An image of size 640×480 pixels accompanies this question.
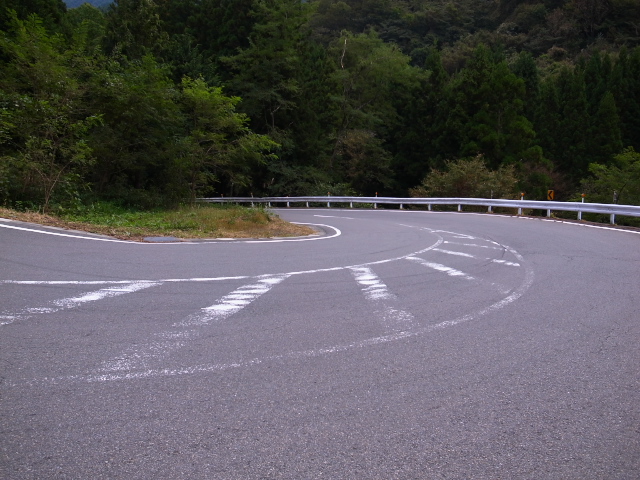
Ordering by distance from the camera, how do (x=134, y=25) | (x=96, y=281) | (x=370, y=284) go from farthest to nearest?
(x=134, y=25) < (x=370, y=284) < (x=96, y=281)

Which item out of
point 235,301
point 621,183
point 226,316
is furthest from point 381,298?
point 621,183

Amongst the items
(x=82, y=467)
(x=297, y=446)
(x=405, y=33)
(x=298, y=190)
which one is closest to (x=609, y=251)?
(x=297, y=446)

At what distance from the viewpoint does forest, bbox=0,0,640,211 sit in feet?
78.7

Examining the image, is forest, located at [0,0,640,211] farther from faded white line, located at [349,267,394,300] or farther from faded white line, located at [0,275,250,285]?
faded white line, located at [349,267,394,300]

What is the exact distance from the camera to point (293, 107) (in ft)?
169

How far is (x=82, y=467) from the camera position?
3.22m

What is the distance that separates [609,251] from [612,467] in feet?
34.9

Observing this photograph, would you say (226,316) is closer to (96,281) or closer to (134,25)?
(96,281)

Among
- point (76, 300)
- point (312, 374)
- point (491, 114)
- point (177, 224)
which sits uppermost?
point (491, 114)

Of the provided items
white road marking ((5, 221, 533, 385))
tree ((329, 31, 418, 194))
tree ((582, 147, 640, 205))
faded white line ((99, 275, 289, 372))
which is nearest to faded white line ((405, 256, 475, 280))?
white road marking ((5, 221, 533, 385))

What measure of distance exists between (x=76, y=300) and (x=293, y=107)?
46410 millimetres

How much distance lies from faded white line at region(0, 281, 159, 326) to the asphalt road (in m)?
0.05

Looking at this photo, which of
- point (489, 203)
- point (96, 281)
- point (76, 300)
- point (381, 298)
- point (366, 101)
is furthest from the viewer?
point (366, 101)

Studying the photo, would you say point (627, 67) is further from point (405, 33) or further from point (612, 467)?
point (612, 467)
